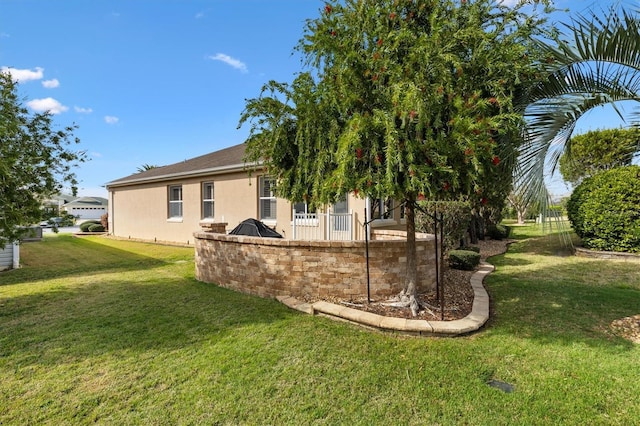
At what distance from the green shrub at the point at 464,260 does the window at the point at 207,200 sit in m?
10.4

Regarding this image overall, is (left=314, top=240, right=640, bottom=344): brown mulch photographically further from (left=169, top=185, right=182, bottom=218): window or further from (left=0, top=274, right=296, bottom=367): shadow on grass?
(left=169, top=185, right=182, bottom=218): window

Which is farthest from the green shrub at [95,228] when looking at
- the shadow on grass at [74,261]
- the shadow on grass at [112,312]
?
the shadow on grass at [112,312]

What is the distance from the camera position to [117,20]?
8836 mm

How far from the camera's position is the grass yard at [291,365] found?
267cm

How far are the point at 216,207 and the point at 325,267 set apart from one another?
9.44 meters

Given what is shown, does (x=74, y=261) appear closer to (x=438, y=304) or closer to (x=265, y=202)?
(x=265, y=202)

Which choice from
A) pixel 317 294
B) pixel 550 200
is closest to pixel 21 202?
pixel 317 294

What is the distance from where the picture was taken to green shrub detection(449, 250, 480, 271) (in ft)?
28.0

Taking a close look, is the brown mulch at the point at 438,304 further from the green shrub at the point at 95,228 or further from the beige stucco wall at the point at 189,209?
the green shrub at the point at 95,228

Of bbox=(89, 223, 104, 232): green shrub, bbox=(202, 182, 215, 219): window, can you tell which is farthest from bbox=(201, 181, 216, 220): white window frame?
bbox=(89, 223, 104, 232): green shrub

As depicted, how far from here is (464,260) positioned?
8.53 metres

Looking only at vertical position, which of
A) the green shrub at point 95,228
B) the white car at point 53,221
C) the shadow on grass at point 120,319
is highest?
the white car at point 53,221

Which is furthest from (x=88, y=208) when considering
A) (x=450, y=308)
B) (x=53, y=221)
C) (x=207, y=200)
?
(x=450, y=308)

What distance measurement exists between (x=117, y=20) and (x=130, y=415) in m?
10.3
